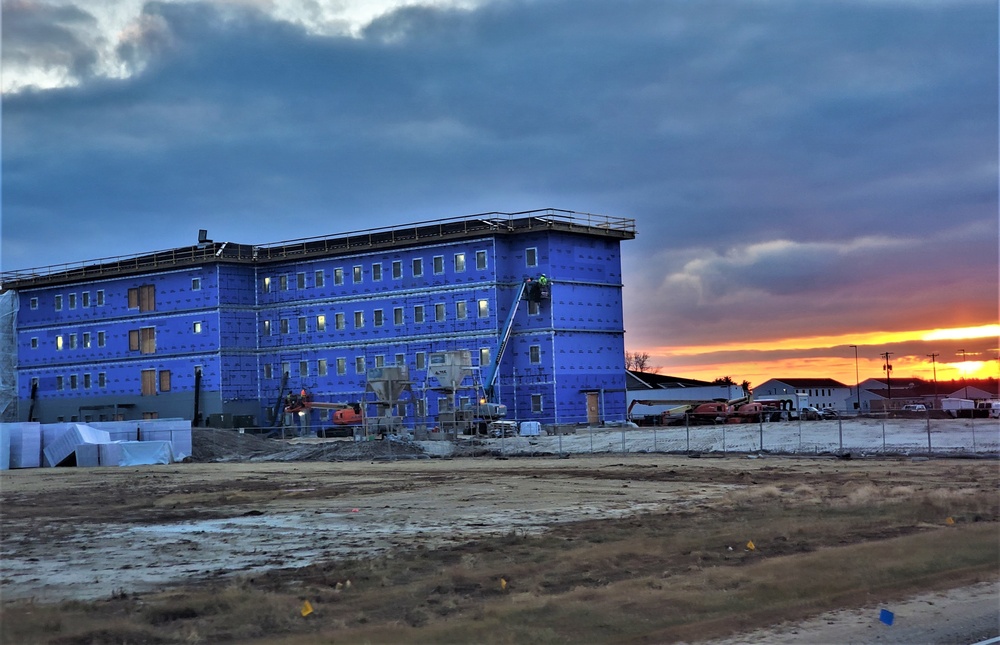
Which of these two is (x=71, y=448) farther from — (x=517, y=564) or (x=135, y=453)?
(x=517, y=564)

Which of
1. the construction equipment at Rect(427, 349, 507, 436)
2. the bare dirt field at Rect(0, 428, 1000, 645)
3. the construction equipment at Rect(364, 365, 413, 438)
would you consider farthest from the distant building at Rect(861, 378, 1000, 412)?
the bare dirt field at Rect(0, 428, 1000, 645)

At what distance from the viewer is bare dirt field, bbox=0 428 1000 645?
1266cm

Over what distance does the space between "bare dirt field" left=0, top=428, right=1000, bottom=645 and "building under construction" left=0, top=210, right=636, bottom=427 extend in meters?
46.2

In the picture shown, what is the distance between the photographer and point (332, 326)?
3509 inches

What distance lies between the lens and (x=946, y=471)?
115 feet

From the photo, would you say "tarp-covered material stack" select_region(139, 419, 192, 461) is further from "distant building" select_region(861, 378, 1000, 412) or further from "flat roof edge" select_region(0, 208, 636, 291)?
"distant building" select_region(861, 378, 1000, 412)

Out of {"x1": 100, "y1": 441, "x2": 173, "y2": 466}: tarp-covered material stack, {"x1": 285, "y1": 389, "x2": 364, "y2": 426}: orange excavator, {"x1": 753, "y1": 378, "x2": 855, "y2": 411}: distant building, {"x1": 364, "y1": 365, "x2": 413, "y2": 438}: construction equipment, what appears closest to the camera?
{"x1": 100, "y1": 441, "x2": 173, "y2": 466}: tarp-covered material stack

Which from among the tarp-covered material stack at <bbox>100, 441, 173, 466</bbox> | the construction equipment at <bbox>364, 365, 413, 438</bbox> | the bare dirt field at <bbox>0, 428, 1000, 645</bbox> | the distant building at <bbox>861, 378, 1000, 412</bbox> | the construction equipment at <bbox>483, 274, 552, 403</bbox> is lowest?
the bare dirt field at <bbox>0, 428, 1000, 645</bbox>

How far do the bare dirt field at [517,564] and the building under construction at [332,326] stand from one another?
152 ft

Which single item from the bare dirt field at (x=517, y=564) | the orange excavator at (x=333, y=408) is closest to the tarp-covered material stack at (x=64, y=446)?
the bare dirt field at (x=517, y=564)

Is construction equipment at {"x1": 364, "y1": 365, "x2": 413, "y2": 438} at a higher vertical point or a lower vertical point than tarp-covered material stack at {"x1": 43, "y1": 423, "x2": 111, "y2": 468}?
higher

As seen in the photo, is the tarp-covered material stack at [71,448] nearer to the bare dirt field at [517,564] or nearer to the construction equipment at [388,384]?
the construction equipment at [388,384]

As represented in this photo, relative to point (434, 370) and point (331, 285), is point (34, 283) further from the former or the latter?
point (434, 370)

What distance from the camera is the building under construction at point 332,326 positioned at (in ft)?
265
